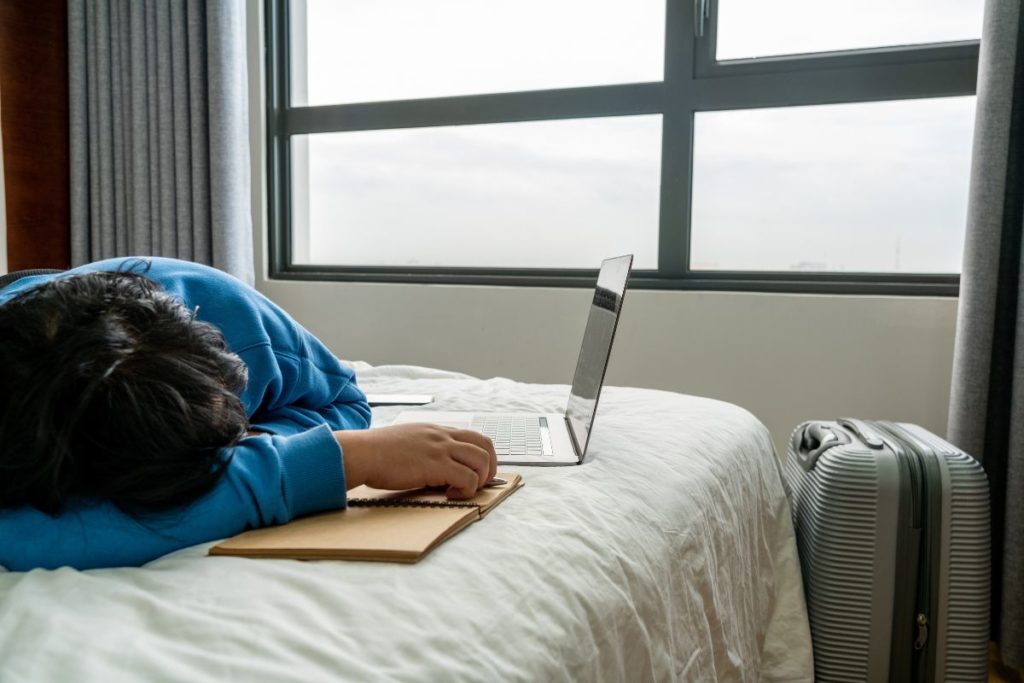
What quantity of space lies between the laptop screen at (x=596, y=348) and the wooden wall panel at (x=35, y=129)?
2200 mm

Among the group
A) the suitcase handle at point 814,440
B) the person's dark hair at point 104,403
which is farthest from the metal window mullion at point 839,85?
the person's dark hair at point 104,403

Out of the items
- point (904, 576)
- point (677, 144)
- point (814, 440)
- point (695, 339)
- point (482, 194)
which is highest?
point (677, 144)

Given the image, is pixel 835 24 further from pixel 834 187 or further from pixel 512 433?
pixel 512 433

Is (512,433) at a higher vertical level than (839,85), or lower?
lower

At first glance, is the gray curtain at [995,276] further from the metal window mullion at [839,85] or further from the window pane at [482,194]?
the window pane at [482,194]

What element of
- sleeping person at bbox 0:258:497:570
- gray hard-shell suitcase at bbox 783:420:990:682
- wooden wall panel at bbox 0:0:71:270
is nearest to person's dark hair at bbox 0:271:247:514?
sleeping person at bbox 0:258:497:570

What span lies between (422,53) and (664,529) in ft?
6.97

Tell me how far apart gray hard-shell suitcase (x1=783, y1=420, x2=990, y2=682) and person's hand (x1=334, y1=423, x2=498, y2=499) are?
0.82 m

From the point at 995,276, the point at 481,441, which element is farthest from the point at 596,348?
the point at 995,276

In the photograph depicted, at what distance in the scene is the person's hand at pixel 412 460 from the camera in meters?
0.71

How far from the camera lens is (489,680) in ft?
1.55

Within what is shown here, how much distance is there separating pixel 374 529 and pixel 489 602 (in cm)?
13

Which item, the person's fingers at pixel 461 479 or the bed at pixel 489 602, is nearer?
the bed at pixel 489 602

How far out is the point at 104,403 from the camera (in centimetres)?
55
